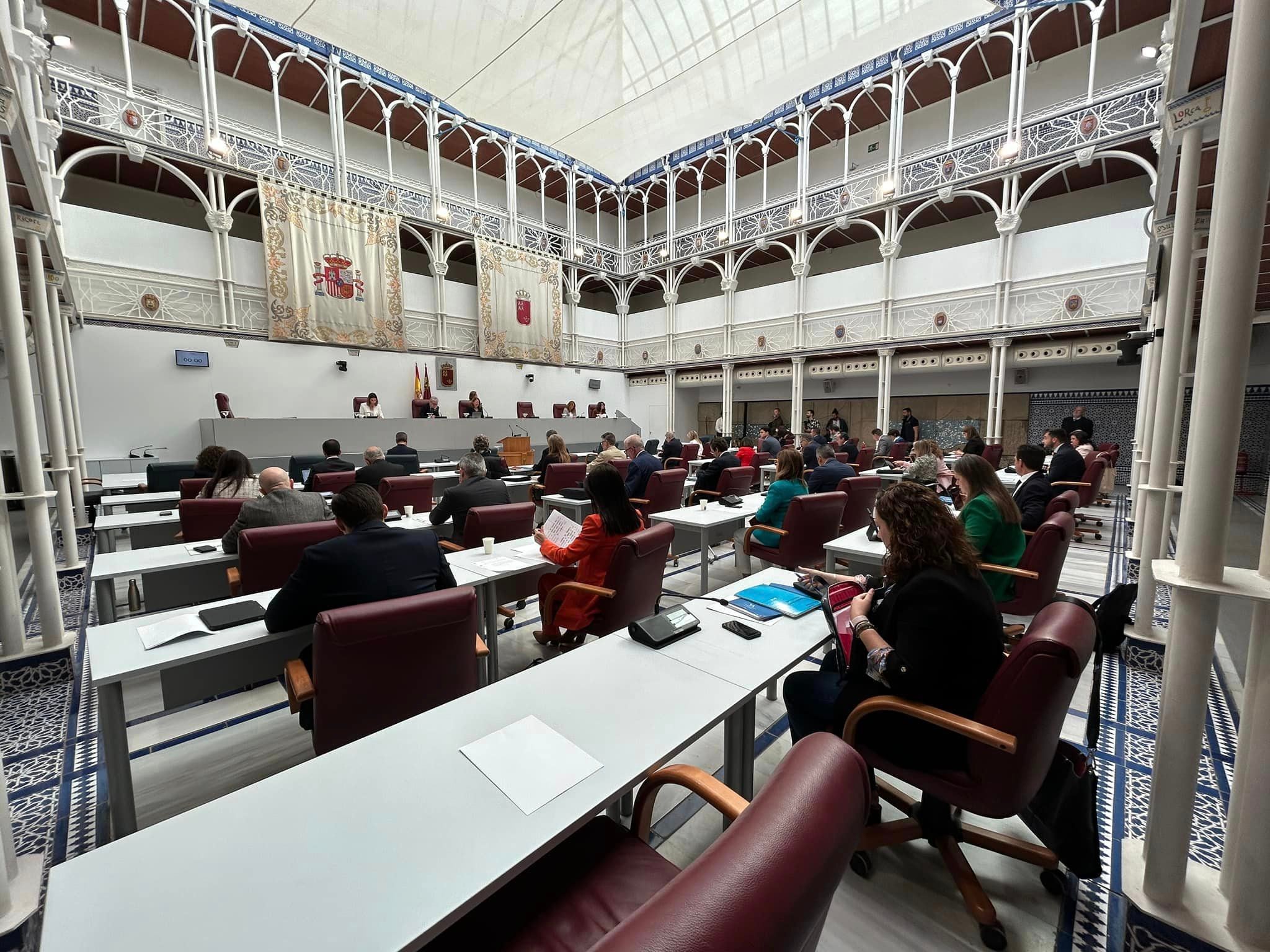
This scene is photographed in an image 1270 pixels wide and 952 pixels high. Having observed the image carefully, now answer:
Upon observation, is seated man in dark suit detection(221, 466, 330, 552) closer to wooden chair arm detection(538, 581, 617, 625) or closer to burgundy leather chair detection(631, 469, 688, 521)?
wooden chair arm detection(538, 581, 617, 625)

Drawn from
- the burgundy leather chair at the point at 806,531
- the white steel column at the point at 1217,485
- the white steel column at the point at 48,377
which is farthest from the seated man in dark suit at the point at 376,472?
→ the white steel column at the point at 1217,485

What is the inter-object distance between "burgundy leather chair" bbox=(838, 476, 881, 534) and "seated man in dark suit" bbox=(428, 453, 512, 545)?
2869 millimetres

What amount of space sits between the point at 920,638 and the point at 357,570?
1944 millimetres

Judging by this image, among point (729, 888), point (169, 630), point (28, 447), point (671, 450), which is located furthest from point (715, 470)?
point (729, 888)

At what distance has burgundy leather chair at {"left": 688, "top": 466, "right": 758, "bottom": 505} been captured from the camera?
19.6 ft

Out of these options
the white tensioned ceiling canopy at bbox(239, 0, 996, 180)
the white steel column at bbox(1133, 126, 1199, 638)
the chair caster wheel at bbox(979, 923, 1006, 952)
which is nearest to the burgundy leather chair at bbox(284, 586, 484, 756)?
the chair caster wheel at bbox(979, 923, 1006, 952)

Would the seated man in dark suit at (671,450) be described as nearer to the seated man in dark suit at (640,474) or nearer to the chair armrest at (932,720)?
the seated man in dark suit at (640,474)

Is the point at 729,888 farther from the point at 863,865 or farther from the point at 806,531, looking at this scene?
the point at 806,531

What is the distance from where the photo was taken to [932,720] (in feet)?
4.81

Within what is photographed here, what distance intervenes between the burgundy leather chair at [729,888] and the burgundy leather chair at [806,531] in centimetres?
287

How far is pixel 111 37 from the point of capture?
31.9 feet

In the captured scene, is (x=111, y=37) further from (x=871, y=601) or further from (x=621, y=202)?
(x=871, y=601)

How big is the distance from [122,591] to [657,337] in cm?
1426

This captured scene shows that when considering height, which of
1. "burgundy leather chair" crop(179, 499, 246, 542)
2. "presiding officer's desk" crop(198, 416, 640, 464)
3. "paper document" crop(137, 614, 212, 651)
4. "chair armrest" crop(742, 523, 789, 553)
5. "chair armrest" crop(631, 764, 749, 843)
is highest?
"presiding officer's desk" crop(198, 416, 640, 464)
